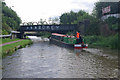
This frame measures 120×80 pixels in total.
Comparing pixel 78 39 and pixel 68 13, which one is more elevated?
pixel 68 13

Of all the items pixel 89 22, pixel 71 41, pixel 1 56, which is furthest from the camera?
pixel 89 22

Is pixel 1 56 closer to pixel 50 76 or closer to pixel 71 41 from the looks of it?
pixel 50 76

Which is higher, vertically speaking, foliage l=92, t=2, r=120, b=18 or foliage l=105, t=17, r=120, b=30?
foliage l=92, t=2, r=120, b=18

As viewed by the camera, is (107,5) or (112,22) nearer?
(112,22)

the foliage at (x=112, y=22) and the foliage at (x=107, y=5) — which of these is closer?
the foliage at (x=112, y=22)

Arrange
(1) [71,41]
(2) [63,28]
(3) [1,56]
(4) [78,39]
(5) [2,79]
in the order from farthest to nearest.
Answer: (2) [63,28] → (1) [71,41] → (4) [78,39] → (3) [1,56] → (5) [2,79]

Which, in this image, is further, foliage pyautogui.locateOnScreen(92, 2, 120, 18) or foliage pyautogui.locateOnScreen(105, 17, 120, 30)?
foliage pyautogui.locateOnScreen(92, 2, 120, 18)

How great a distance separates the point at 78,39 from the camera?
2773 cm

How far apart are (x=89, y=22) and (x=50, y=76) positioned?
4267 cm

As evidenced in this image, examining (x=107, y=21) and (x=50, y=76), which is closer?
(x=50, y=76)

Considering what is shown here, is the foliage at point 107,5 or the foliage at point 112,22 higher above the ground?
the foliage at point 107,5

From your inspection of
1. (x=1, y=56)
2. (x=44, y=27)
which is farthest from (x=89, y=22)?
(x=1, y=56)

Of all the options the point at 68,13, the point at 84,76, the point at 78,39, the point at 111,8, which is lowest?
the point at 84,76

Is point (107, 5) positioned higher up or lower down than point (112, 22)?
higher up
